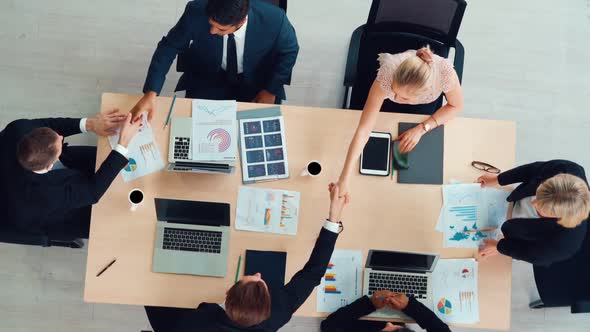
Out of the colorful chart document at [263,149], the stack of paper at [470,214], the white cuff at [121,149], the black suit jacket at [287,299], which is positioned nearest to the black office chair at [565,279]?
the stack of paper at [470,214]

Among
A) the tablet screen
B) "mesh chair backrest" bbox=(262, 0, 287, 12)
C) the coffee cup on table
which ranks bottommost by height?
the coffee cup on table

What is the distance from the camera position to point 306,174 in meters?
2.28

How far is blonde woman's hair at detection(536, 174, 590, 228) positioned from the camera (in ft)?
6.47

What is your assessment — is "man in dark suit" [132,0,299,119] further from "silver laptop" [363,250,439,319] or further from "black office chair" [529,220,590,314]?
"black office chair" [529,220,590,314]

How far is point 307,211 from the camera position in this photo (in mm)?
2252

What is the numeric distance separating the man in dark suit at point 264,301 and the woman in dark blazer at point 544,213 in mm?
762

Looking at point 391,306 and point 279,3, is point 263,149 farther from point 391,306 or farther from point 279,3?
point 391,306

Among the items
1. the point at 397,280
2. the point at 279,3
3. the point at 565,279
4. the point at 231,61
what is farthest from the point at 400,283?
the point at 279,3

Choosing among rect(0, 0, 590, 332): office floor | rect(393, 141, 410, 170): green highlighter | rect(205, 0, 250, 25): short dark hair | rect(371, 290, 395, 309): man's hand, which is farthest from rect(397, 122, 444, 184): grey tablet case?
rect(0, 0, 590, 332): office floor

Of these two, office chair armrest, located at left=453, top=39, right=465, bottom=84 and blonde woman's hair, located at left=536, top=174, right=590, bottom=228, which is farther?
office chair armrest, located at left=453, top=39, right=465, bottom=84

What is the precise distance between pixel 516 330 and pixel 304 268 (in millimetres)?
1783

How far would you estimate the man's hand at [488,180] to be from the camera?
2273mm

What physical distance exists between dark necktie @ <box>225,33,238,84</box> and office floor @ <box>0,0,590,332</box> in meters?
0.73

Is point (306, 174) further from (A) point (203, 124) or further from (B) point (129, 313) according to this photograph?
(B) point (129, 313)
